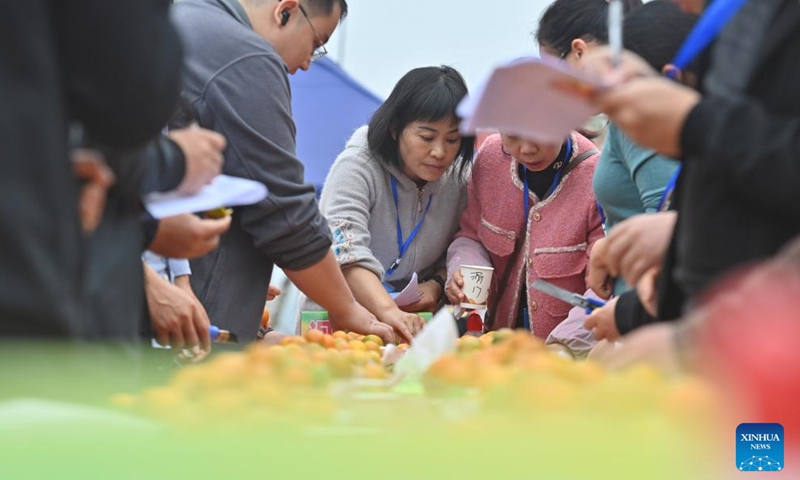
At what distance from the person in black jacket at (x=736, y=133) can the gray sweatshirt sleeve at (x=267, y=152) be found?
1.39 meters

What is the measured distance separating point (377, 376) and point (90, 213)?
448mm

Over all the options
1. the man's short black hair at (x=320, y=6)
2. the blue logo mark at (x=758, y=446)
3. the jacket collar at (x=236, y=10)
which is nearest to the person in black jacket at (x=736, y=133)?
the blue logo mark at (x=758, y=446)

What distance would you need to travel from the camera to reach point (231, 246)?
2471 millimetres

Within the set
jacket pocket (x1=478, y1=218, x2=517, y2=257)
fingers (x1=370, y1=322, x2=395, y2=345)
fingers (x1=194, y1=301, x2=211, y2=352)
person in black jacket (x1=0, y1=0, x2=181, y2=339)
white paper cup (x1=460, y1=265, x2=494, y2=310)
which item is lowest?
fingers (x1=370, y1=322, x2=395, y2=345)

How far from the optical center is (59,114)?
3.19 feet

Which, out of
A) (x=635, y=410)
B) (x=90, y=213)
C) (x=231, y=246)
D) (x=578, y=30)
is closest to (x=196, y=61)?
(x=231, y=246)

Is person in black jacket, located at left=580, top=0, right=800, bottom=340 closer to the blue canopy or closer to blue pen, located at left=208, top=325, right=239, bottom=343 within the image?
blue pen, located at left=208, top=325, right=239, bottom=343

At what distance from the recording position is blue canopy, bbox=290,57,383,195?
15.9 ft

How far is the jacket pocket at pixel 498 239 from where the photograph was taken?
3.15 metres

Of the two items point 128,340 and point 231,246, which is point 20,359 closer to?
point 128,340

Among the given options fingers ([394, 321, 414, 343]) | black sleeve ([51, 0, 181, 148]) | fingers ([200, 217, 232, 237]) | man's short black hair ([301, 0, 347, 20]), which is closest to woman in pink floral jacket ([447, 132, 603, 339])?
fingers ([394, 321, 414, 343])

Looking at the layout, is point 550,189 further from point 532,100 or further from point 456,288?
point 532,100

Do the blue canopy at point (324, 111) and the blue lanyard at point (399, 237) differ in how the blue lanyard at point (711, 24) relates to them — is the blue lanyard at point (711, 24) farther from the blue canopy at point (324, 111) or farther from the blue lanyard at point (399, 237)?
the blue canopy at point (324, 111)

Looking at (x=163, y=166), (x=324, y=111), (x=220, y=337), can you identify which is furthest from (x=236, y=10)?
(x=324, y=111)
